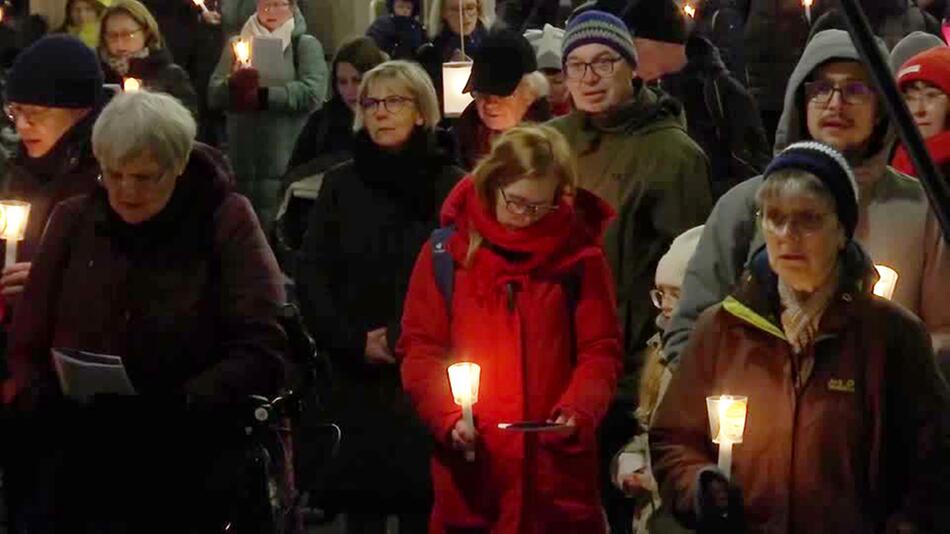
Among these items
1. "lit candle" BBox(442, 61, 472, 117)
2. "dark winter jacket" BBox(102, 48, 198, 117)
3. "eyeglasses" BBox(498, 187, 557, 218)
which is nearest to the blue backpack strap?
"eyeglasses" BBox(498, 187, 557, 218)

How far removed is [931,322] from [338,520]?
341cm

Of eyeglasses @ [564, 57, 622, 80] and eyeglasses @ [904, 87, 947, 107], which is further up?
eyeglasses @ [564, 57, 622, 80]

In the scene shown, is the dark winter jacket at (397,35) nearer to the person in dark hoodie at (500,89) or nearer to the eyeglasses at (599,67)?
the person in dark hoodie at (500,89)

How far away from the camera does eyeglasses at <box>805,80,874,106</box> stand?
557 cm

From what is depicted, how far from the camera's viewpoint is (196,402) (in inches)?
205

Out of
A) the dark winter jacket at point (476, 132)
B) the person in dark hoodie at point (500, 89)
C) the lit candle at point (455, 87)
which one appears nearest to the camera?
the person in dark hoodie at point (500, 89)

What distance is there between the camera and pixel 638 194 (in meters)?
6.71

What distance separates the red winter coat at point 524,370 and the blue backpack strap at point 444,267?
0.06ft

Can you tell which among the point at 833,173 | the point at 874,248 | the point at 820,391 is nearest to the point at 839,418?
the point at 820,391

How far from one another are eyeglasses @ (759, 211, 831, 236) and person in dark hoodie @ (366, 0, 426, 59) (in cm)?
702

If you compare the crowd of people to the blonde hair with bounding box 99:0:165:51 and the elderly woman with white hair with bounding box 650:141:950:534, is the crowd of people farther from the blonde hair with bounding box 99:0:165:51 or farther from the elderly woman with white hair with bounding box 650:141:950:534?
the blonde hair with bounding box 99:0:165:51

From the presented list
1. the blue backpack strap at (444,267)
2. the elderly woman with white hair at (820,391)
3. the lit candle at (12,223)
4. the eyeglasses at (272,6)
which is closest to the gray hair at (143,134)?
the lit candle at (12,223)

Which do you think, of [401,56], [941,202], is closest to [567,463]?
[941,202]

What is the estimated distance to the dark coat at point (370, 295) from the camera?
22.3 feet
